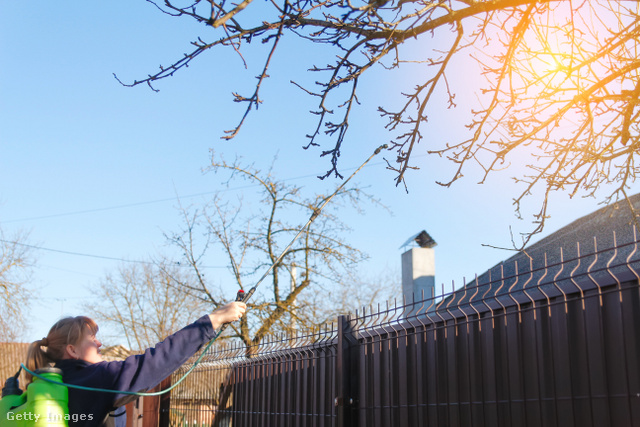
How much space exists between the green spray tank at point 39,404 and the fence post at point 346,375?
259cm

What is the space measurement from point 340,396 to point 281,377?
1.44 metres

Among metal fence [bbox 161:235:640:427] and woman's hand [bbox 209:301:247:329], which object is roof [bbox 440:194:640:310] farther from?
woman's hand [bbox 209:301:247:329]

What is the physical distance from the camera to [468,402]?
405cm

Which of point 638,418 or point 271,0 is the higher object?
point 271,0

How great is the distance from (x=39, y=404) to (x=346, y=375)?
9.22 ft

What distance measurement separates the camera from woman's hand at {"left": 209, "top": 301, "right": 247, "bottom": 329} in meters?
3.49

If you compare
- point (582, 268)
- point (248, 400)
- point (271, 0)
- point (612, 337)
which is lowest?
point (248, 400)

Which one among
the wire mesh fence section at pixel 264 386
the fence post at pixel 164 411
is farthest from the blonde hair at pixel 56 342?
the fence post at pixel 164 411

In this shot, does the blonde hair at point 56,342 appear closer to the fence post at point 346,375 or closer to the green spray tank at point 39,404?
the green spray tank at point 39,404

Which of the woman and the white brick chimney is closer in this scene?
the woman

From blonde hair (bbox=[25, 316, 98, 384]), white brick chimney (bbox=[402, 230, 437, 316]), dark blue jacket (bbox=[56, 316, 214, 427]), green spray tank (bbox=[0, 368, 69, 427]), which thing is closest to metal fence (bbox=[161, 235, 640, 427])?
dark blue jacket (bbox=[56, 316, 214, 427])

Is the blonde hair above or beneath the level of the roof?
beneath

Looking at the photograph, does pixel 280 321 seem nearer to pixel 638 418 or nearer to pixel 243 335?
pixel 243 335

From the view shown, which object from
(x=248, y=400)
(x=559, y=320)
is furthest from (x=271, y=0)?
(x=248, y=400)
